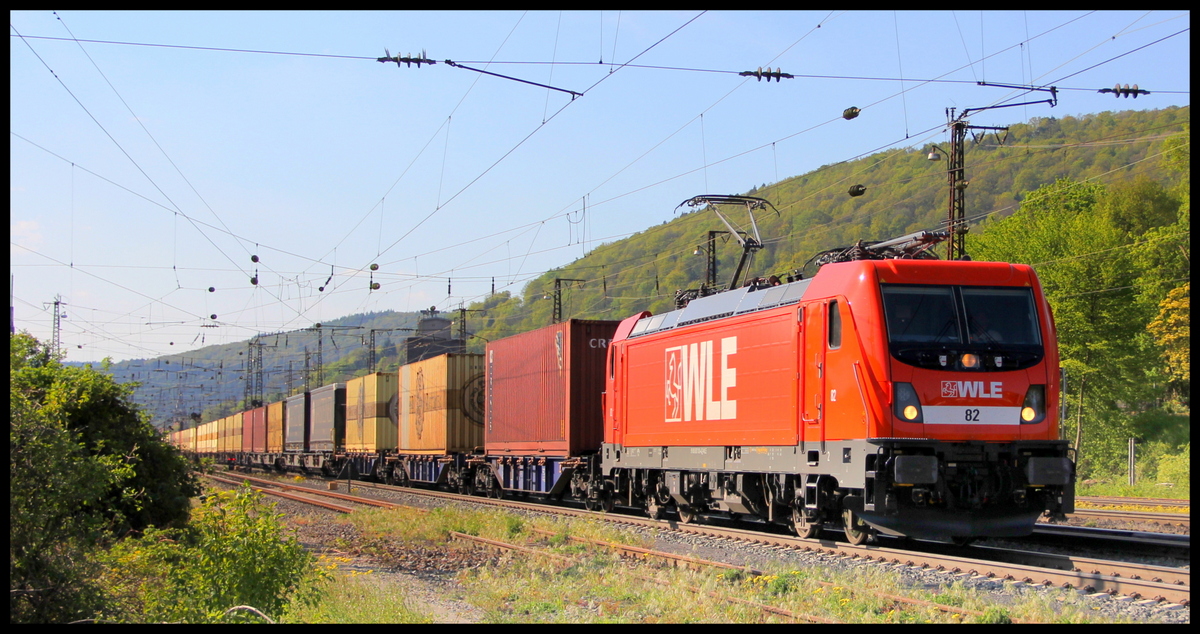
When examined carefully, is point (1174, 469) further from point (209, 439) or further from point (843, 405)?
point (209, 439)

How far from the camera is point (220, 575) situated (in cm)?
952

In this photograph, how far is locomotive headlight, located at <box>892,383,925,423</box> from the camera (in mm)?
11883

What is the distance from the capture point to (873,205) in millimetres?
130000

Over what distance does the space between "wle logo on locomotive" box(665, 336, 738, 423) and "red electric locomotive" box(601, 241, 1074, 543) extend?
681mm

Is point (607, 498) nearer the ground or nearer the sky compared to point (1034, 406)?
nearer the ground

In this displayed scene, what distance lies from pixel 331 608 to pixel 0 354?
210 inches

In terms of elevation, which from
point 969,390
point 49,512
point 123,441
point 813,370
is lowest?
point 49,512

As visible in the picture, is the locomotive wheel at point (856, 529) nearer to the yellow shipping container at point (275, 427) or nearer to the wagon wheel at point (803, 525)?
the wagon wheel at point (803, 525)

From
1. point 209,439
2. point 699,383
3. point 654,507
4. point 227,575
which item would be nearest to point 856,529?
point 699,383

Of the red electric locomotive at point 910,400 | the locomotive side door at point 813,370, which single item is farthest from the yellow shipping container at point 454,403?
the locomotive side door at point 813,370

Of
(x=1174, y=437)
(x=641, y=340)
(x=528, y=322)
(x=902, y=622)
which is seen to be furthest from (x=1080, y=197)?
(x=528, y=322)

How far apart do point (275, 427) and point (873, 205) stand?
9214 centimetres

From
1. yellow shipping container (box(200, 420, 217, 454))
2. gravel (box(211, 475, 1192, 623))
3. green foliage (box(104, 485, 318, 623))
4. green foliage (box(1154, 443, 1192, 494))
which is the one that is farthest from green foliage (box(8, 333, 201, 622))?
yellow shipping container (box(200, 420, 217, 454))

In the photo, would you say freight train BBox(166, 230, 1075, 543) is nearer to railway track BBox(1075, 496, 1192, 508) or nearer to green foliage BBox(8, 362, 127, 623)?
green foliage BBox(8, 362, 127, 623)
